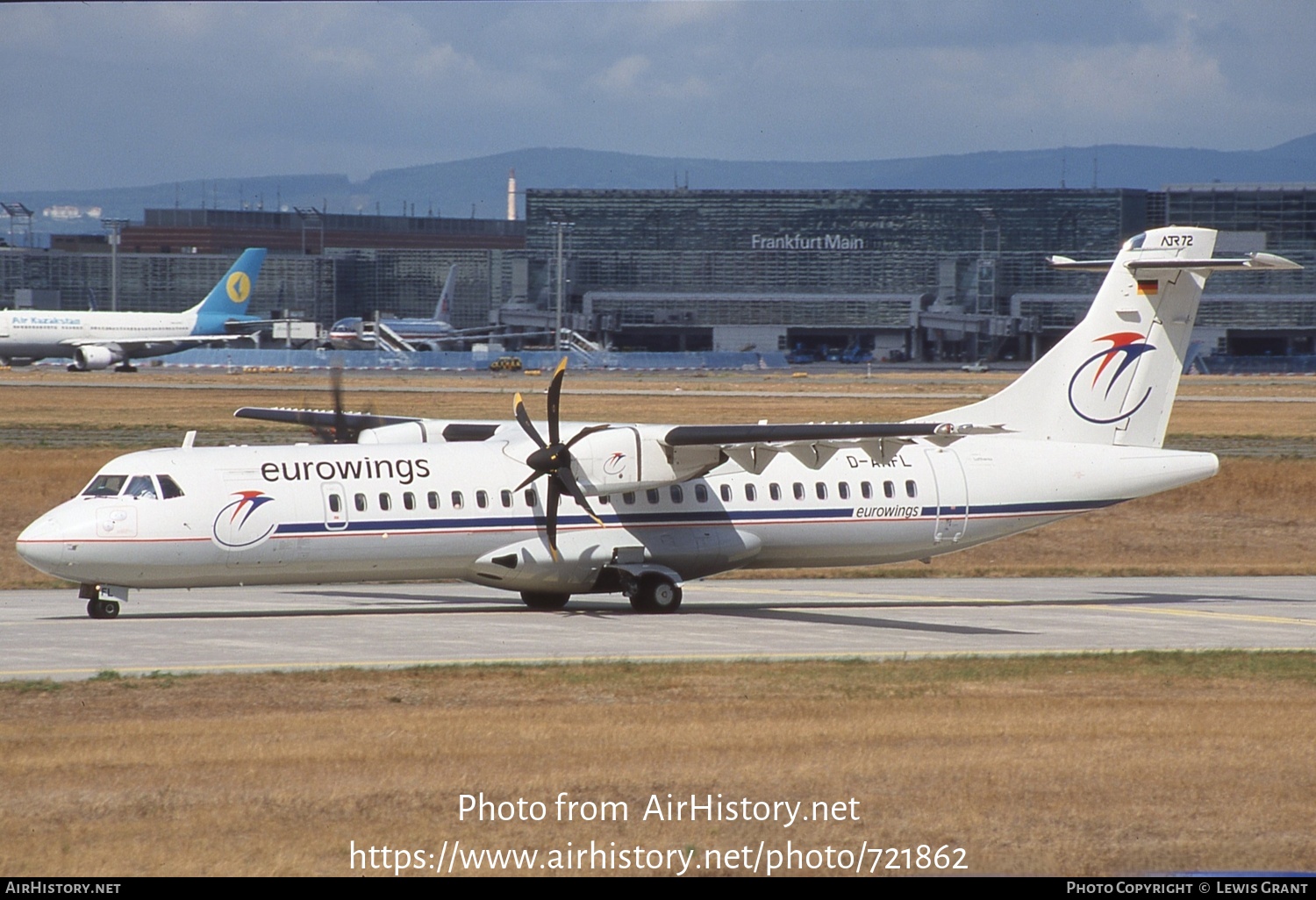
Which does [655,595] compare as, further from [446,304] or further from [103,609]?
[446,304]

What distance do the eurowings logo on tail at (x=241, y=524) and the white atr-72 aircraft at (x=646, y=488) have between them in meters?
0.03

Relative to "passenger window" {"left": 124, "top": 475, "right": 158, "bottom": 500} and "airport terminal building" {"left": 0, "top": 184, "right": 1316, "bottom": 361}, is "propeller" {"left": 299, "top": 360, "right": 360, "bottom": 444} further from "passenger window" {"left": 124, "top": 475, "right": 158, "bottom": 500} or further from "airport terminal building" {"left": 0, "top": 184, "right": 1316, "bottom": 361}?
"airport terminal building" {"left": 0, "top": 184, "right": 1316, "bottom": 361}

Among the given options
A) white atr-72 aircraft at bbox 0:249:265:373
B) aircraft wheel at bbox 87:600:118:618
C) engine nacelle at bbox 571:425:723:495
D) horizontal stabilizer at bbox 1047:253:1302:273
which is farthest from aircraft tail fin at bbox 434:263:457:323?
aircraft wheel at bbox 87:600:118:618

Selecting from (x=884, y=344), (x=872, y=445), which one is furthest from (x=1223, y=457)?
(x=884, y=344)

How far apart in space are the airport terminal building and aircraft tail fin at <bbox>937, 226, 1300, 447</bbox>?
131090 mm

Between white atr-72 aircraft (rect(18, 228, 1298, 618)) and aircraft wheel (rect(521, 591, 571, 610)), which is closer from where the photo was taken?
white atr-72 aircraft (rect(18, 228, 1298, 618))

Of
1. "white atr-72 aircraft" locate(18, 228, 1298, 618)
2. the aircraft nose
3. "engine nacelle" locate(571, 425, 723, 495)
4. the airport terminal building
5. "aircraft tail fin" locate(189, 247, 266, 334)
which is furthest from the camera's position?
the airport terminal building

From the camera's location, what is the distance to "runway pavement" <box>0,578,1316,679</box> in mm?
22109

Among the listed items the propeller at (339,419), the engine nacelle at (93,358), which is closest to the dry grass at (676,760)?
the propeller at (339,419)

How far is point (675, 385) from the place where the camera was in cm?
9725

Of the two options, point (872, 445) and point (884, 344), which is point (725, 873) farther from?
point (884, 344)

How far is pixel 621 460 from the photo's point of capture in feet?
87.1

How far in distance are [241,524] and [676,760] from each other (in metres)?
12.2

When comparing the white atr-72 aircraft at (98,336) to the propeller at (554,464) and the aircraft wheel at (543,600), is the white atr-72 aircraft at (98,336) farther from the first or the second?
the propeller at (554,464)
